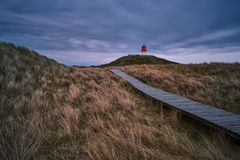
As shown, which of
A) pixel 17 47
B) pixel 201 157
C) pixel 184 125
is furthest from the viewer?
pixel 17 47

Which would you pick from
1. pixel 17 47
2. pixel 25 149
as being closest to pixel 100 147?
pixel 25 149

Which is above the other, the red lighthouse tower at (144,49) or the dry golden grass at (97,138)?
the red lighthouse tower at (144,49)

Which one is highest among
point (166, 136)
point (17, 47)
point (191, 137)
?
point (17, 47)

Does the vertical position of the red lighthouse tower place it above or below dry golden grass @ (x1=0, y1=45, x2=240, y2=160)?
above

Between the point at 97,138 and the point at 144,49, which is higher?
the point at 144,49

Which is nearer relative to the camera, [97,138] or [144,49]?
[97,138]

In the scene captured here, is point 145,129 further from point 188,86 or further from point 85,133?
point 188,86

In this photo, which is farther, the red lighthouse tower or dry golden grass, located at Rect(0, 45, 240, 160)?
the red lighthouse tower

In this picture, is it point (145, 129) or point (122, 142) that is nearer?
point (122, 142)

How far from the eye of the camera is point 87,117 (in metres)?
4.98

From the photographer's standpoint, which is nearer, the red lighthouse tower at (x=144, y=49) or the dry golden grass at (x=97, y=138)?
the dry golden grass at (x=97, y=138)

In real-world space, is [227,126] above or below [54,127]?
above

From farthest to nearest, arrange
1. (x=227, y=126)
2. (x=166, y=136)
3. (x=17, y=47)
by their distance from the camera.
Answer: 1. (x=17, y=47)
2. (x=227, y=126)
3. (x=166, y=136)

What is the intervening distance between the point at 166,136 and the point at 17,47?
55.0ft
